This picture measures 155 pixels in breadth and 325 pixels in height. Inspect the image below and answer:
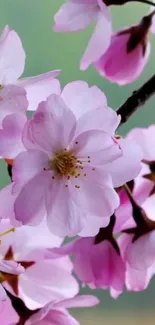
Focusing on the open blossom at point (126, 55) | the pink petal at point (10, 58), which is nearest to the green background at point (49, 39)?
the open blossom at point (126, 55)

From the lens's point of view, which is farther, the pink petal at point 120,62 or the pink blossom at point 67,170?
the pink petal at point 120,62

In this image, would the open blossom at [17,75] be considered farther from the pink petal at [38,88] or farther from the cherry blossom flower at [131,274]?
the cherry blossom flower at [131,274]

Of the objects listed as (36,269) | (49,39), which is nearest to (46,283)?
(36,269)

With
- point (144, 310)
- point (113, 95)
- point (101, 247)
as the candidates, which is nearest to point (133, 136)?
point (101, 247)

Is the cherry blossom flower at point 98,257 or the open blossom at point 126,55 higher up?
the open blossom at point 126,55

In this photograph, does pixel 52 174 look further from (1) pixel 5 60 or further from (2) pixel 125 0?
(2) pixel 125 0

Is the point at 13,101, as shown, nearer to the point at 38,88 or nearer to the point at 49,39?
the point at 38,88
